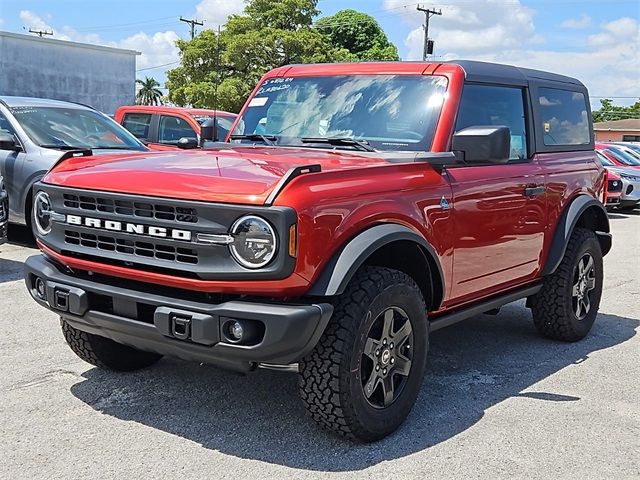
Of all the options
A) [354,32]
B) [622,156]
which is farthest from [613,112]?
[622,156]

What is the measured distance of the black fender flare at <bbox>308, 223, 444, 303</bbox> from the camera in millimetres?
3445

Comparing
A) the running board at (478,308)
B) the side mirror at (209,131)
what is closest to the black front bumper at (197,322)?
the running board at (478,308)

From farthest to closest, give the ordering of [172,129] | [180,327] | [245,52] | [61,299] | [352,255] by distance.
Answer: [245,52] < [172,129] < [61,299] < [352,255] < [180,327]

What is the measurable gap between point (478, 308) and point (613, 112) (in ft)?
301

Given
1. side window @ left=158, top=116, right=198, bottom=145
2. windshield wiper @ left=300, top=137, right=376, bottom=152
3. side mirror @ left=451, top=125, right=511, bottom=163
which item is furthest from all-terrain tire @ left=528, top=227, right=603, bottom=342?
side window @ left=158, top=116, right=198, bottom=145

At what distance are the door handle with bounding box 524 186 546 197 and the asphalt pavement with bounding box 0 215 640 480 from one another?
3.86 ft

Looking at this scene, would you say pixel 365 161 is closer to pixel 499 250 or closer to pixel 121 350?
pixel 499 250

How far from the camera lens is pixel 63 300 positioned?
3844 millimetres

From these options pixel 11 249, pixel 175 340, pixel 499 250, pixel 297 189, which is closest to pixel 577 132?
pixel 499 250

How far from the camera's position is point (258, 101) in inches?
210

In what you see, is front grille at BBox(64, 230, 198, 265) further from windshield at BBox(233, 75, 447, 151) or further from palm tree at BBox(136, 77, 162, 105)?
palm tree at BBox(136, 77, 162, 105)

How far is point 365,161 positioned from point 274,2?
3565 cm

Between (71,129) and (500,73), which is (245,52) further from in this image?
(500,73)

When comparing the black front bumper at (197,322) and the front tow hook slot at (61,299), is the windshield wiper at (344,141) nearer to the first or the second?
the black front bumper at (197,322)
